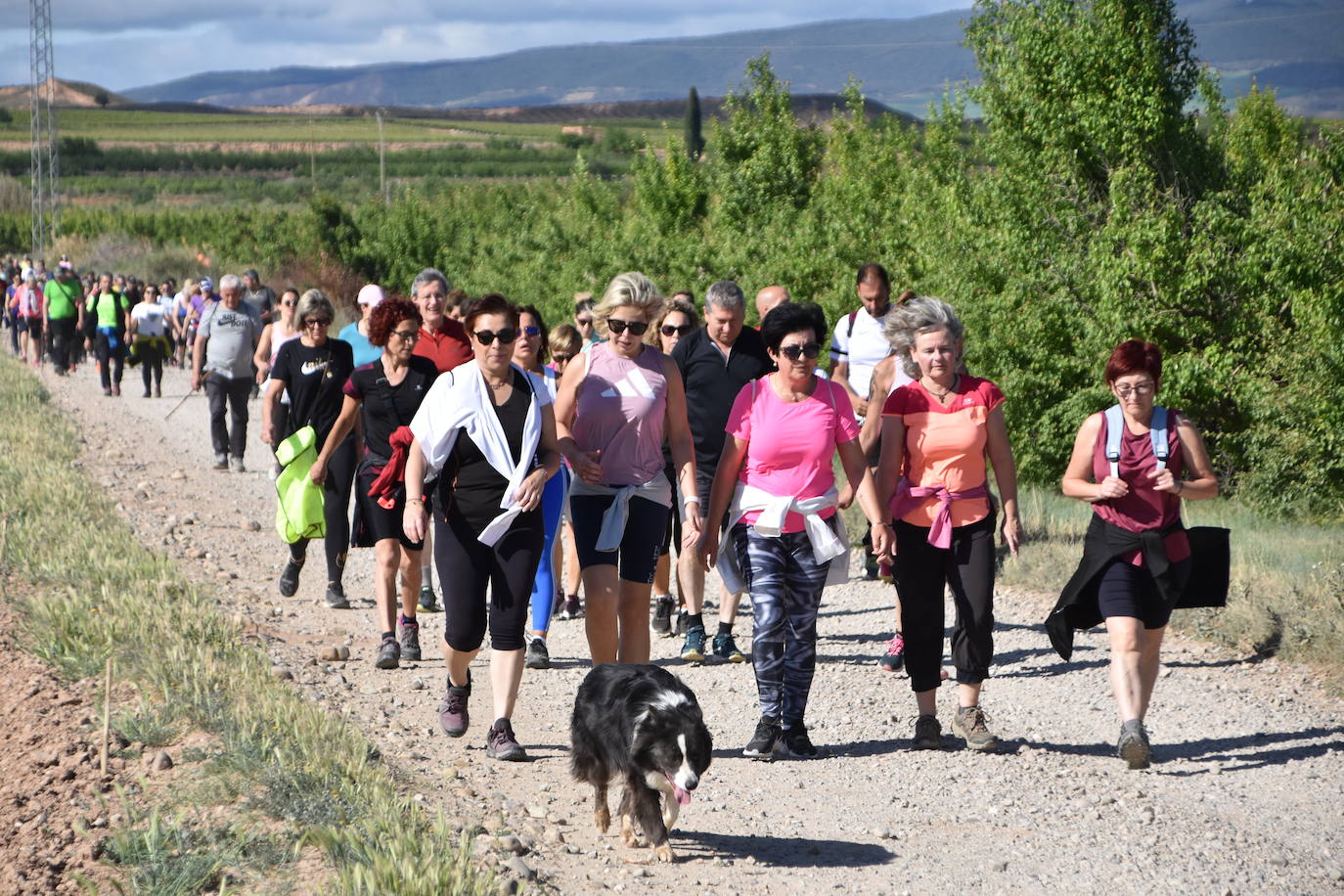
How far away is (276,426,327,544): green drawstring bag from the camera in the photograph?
9.52m

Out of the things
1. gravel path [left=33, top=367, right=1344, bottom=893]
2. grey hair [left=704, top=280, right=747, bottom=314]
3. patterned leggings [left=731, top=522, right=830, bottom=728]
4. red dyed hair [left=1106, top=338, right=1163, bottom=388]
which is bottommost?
gravel path [left=33, top=367, right=1344, bottom=893]

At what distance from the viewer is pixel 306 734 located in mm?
6152

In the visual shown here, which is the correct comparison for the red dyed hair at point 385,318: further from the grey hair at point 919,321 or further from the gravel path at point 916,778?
the grey hair at point 919,321

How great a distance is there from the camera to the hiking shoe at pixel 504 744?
262 inches

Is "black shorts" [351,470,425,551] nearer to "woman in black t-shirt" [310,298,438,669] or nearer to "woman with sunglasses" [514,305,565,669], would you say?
"woman in black t-shirt" [310,298,438,669]

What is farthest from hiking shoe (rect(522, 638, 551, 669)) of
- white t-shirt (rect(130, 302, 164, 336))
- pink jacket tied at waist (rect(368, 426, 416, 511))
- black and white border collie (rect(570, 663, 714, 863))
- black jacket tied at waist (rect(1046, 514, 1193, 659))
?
white t-shirt (rect(130, 302, 164, 336))

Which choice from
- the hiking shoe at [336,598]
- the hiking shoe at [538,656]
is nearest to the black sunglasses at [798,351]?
the hiking shoe at [538,656]

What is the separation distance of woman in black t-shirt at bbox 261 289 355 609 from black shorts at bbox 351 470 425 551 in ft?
3.08

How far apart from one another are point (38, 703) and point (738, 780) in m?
3.45

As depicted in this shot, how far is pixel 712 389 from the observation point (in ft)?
28.2

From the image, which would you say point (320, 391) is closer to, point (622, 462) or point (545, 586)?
point (545, 586)

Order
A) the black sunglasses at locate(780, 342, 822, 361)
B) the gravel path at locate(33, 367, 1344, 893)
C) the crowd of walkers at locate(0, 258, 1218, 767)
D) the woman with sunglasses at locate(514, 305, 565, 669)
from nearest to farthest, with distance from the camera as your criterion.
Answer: the gravel path at locate(33, 367, 1344, 893), the crowd of walkers at locate(0, 258, 1218, 767), the black sunglasses at locate(780, 342, 822, 361), the woman with sunglasses at locate(514, 305, 565, 669)

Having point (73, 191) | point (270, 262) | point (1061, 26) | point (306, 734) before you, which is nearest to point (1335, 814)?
point (306, 734)

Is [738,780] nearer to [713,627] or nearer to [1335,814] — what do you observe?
[1335,814]
